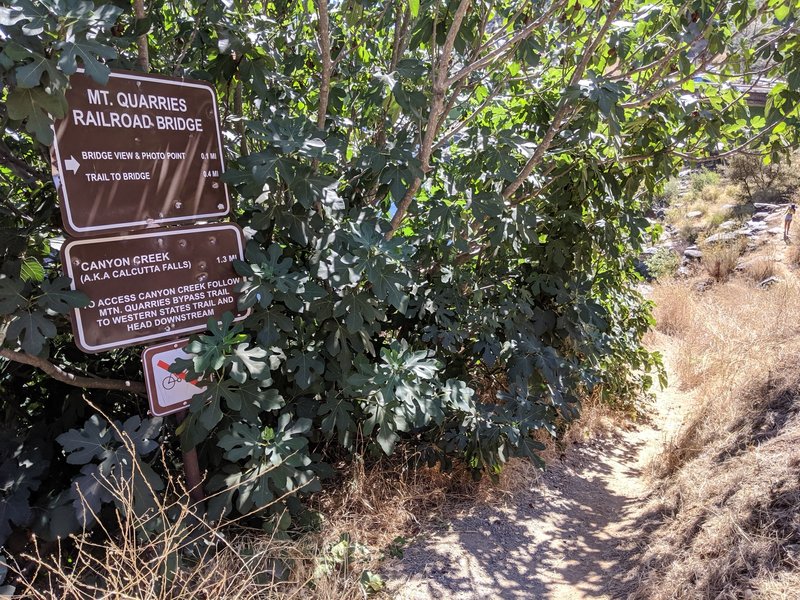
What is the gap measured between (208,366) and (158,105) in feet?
3.33

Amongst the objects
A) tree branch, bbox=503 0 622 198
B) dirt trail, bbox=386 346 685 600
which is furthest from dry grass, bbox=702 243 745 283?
tree branch, bbox=503 0 622 198

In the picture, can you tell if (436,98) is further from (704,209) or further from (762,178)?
(762,178)

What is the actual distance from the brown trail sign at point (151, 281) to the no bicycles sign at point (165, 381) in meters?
0.05

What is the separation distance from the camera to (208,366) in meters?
2.22

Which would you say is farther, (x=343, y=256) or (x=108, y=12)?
(x=343, y=256)

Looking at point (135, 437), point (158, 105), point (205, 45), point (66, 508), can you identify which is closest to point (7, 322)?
point (135, 437)

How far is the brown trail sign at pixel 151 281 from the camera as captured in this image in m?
2.13

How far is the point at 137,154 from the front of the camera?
7.18 feet

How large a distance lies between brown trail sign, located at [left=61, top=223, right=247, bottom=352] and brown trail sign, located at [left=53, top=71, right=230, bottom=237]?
0.07m

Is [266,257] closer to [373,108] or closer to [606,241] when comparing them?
[373,108]

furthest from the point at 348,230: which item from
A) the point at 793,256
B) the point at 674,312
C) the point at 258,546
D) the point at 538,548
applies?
the point at 793,256

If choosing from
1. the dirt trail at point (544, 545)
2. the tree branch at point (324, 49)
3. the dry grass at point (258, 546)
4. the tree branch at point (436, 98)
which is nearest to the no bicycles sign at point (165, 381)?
the dry grass at point (258, 546)

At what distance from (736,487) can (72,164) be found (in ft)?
11.5

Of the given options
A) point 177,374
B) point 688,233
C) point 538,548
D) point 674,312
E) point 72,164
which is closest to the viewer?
point 72,164
